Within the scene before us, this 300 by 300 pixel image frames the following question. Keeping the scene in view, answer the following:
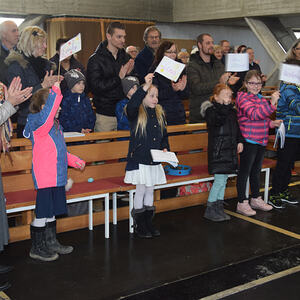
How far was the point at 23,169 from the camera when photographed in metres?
4.57

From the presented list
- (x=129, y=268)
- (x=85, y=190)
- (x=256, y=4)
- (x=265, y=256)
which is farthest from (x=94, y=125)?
(x=256, y=4)

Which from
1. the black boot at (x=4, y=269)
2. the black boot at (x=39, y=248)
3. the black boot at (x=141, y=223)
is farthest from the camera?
the black boot at (x=141, y=223)

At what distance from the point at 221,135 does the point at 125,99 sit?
119 cm

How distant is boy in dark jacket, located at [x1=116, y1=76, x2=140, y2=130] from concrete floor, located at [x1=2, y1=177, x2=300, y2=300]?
3.76 feet

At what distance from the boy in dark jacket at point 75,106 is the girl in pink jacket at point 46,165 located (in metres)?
1.13

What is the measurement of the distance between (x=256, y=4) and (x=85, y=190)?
9.89 m

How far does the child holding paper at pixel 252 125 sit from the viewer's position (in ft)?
16.7

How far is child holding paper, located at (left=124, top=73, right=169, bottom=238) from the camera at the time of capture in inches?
177

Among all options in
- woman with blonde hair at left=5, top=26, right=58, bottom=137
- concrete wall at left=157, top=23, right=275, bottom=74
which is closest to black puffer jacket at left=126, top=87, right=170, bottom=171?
woman with blonde hair at left=5, top=26, right=58, bottom=137

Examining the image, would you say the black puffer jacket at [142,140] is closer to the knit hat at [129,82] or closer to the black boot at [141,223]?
the black boot at [141,223]

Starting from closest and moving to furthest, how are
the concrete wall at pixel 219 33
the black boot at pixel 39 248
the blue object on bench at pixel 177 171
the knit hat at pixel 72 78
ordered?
the black boot at pixel 39 248
the knit hat at pixel 72 78
the blue object on bench at pixel 177 171
the concrete wall at pixel 219 33

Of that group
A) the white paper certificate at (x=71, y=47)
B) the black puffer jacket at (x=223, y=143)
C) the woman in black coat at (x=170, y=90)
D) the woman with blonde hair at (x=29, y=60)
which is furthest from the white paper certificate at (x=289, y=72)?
the woman with blonde hair at (x=29, y=60)

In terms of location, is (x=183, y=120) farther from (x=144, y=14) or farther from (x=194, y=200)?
(x=144, y=14)

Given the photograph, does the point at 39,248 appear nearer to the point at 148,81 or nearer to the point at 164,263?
the point at 164,263
